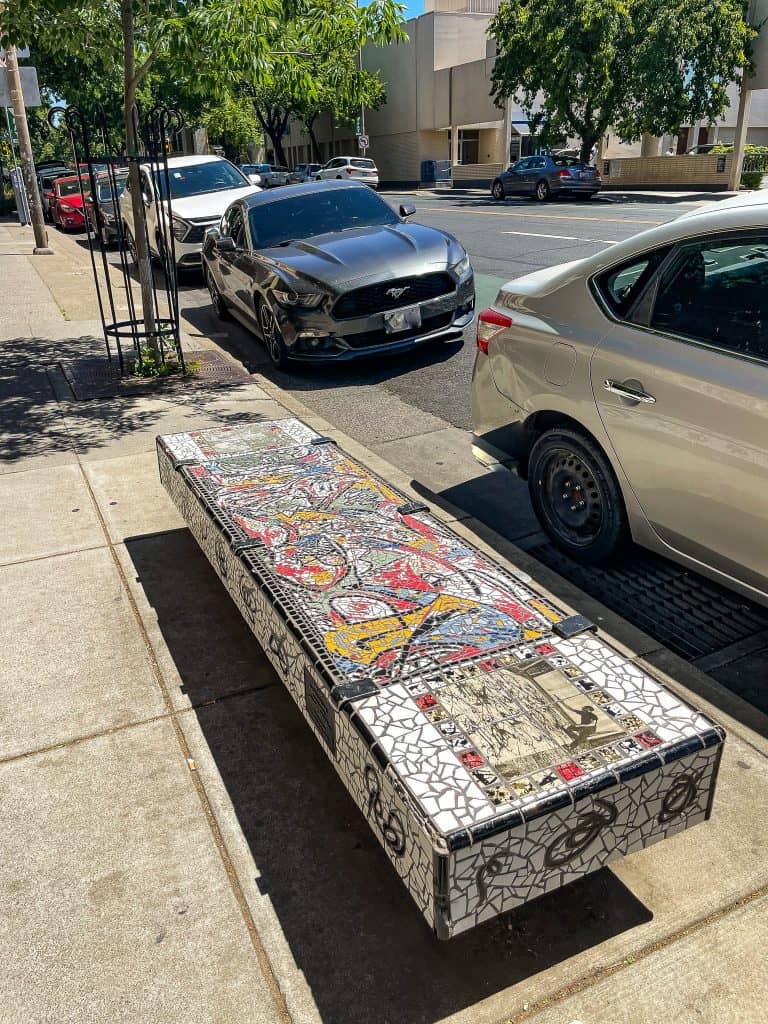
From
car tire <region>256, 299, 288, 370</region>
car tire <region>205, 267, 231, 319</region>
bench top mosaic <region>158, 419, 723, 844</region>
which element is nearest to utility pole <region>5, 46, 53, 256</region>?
car tire <region>205, 267, 231, 319</region>

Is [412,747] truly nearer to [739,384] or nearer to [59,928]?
[59,928]

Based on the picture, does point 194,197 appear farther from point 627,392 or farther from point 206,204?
point 627,392

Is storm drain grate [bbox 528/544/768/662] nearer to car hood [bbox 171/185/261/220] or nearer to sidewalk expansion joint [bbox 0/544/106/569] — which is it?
sidewalk expansion joint [bbox 0/544/106/569]

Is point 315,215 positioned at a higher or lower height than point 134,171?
lower

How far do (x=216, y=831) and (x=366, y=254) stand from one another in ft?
21.3

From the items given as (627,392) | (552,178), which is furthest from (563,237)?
(552,178)

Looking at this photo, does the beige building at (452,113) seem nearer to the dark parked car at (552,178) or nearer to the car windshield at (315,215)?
the dark parked car at (552,178)

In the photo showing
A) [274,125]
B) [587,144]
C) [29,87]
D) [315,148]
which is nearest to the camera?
[29,87]

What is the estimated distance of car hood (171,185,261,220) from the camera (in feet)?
44.3

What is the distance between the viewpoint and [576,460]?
4.29m

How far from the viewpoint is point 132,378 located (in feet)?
26.9

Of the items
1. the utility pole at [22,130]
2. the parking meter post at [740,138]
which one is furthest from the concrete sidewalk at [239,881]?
the parking meter post at [740,138]

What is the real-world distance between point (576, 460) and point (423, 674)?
2029 mm

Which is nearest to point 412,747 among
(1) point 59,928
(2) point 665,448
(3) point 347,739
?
(3) point 347,739
